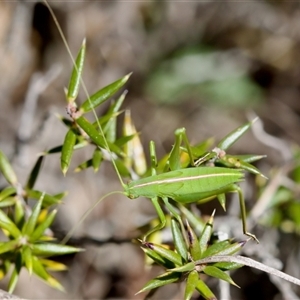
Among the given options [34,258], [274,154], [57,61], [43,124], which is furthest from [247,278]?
[57,61]

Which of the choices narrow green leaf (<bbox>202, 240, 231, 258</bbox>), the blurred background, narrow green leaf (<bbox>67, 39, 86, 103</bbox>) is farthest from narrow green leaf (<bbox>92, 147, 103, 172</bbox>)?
the blurred background

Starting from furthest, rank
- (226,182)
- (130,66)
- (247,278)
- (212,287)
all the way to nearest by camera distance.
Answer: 1. (130,66)
2. (247,278)
3. (212,287)
4. (226,182)

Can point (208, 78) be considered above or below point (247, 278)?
above

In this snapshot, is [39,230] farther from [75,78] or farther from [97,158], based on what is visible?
[75,78]

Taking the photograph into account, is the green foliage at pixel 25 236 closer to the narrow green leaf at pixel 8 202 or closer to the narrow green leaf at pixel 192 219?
the narrow green leaf at pixel 8 202

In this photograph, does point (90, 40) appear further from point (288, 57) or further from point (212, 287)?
point (212, 287)

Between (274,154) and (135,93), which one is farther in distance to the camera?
(135,93)

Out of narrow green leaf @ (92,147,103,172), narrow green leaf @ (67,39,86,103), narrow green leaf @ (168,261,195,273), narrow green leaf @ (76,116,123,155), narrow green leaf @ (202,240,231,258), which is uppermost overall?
narrow green leaf @ (67,39,86,103)

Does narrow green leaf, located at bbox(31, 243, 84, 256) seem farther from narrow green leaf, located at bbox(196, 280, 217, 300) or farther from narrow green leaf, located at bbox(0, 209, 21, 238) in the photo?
narrow green leaf, located at bbox(196, 280, 217, 300)
